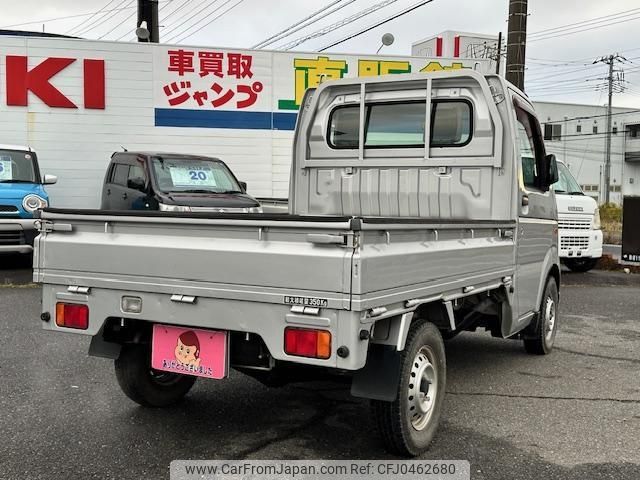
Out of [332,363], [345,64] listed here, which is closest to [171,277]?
[332,363]

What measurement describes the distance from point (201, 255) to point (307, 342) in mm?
716

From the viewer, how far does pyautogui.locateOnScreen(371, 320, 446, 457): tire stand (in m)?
3.46

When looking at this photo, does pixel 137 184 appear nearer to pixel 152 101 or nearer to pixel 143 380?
pixel 152 101

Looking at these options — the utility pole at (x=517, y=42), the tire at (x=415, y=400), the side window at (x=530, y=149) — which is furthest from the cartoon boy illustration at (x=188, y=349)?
the utility pole at (x=517, y=42)

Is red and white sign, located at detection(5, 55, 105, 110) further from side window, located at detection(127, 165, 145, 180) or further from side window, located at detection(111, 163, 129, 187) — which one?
side window, located at detection(127, 165, 145, 180)

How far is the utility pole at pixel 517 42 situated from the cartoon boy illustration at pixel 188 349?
10.1 m

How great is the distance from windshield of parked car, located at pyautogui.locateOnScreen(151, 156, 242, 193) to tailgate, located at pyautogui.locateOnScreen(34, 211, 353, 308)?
598 cm

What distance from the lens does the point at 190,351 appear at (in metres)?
3.46

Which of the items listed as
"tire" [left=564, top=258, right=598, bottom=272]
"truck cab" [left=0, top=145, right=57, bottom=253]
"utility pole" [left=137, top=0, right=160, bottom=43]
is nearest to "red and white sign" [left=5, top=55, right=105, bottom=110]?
"truck cab" [left=0, top=145, right=57, bottom=253]

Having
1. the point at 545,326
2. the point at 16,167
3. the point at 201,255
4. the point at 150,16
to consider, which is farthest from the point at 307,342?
the point at 150,16

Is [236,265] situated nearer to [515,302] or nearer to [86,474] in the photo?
[86,474]

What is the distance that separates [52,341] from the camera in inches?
251

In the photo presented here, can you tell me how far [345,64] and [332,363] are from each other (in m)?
12.3

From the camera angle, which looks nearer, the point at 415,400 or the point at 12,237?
the point at 415,400
